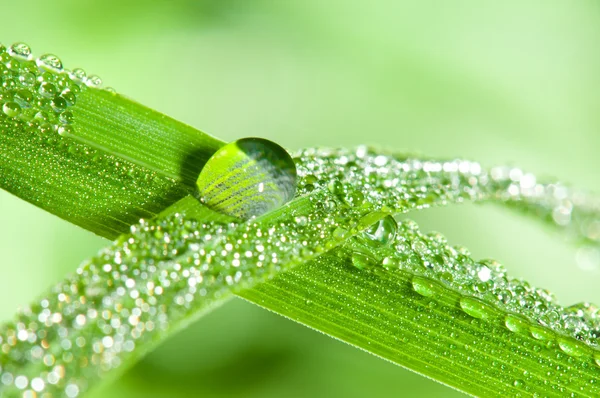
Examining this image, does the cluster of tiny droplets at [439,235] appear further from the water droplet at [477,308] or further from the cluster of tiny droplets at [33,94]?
→ the cluster of tiny droplets at [33,94]

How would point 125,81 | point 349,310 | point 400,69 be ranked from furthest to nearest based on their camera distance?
point 400,69 < point 125,81 < point 349,310

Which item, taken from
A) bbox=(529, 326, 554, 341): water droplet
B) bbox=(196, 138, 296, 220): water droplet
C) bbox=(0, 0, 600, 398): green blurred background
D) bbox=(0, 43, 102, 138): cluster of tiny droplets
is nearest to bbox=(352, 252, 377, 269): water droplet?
bbox=(196, 138, 296, 220): water droplet

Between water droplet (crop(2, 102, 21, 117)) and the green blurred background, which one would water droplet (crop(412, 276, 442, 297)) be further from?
the green blurred background

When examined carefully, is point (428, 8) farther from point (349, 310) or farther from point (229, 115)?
point (349, 310)

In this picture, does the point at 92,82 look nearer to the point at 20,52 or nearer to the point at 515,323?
the point at 20,52

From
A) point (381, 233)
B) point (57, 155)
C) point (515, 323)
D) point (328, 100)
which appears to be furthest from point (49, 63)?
point (328, 100)

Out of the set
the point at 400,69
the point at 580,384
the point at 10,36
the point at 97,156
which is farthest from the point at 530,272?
the point at 10,36
